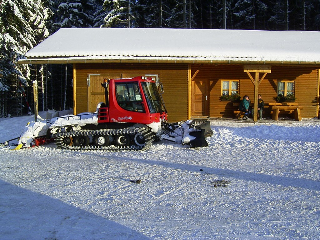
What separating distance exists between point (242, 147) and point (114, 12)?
23268mm

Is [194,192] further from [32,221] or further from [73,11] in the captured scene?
[73,11]

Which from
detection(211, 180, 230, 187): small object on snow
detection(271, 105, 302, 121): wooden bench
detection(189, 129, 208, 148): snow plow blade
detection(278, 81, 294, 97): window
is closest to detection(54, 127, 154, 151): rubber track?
detection(189, 129, 208, 148): snow plow blade

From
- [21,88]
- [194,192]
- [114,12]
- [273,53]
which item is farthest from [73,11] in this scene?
[194,192]

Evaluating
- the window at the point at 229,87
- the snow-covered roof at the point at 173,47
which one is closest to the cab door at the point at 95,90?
the snow-covered roof at the point at 173,47

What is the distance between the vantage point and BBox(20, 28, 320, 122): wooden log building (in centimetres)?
1522

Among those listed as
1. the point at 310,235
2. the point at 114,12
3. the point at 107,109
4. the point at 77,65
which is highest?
the point at 114,12

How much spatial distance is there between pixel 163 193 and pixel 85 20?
3175 centimetres

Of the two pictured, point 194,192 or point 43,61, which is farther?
point 43,61

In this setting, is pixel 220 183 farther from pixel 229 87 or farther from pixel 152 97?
pixel 229 87

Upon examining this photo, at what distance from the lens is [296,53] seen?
16.0m

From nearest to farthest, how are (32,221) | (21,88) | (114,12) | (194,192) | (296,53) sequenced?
(32,221), (194,192), (296,53), (21,88), (114,12)

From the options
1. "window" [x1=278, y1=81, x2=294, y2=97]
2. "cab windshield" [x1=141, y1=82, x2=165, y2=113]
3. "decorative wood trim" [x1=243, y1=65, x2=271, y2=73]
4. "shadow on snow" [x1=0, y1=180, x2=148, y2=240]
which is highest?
"decorative wood trim" [x1=243, y1=65, x2=271, y2=73]

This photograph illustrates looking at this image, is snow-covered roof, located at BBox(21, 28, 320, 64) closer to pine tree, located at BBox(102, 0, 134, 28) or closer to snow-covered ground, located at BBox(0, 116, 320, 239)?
snow-covered ground, located at BBox(0, 116, 320, 239)

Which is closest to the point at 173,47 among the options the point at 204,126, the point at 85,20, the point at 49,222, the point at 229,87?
the point at 229,87
